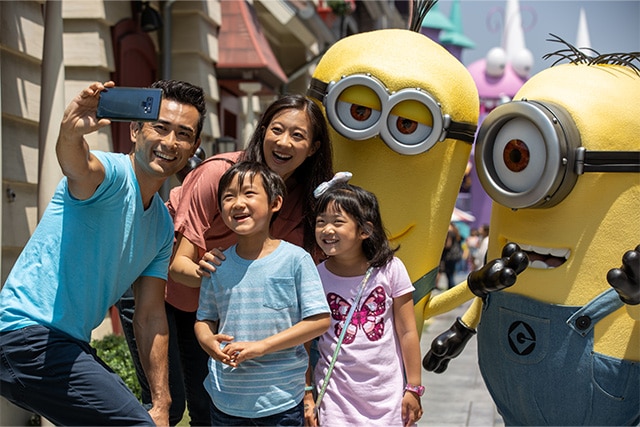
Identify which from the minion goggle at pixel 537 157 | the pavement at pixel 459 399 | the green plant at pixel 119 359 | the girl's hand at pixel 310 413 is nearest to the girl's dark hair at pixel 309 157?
the girl's hand at pixel 310 413

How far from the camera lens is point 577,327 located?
134 inches

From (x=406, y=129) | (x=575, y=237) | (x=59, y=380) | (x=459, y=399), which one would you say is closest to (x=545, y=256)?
(x=575, y=237)

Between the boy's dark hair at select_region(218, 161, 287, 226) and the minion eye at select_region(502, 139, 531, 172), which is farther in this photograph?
the minion eye at select_region(502, 139, 531, 172)

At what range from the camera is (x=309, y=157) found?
3.21 meters

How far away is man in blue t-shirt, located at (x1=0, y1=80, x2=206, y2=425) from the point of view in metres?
2.54

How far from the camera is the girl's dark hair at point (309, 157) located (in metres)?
3.14

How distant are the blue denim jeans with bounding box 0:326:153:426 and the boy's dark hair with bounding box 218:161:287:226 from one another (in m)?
0.69

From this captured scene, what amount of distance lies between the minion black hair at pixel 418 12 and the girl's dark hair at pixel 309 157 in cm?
95

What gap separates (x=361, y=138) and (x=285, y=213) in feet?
1.60

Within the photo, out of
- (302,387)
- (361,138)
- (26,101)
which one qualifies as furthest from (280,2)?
(302,387)

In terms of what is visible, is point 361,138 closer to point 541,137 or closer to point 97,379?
point 541,137

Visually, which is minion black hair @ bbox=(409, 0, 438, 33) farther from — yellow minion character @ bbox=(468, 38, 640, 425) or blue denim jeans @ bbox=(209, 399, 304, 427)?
blue denim jeans @ bbox=(209, 399, 304, 427)

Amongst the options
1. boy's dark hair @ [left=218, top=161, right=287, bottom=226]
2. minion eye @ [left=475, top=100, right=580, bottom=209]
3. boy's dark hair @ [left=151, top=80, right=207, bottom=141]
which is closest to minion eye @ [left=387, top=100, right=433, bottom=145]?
minion eye @ [left=475, top=100, right=580, bottom=209]

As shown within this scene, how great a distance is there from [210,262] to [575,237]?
1.52 meters
